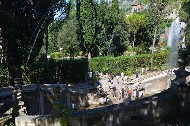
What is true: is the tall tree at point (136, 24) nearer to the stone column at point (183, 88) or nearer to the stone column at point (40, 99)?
the stone column at point (40, 99)

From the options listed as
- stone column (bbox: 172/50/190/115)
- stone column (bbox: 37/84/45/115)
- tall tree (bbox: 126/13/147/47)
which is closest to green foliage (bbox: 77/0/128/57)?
tall tree (bbox: 126/13/147/47)

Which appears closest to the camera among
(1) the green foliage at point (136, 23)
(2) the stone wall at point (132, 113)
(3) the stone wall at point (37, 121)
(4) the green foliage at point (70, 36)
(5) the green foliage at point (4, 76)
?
(2) the stone wall at point (132, 113)

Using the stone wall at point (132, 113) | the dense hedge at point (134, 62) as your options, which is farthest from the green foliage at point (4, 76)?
the dense hedge at point (134, 62)

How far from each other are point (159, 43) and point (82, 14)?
1983cm

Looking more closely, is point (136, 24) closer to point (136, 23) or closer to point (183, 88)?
point (136, 23)

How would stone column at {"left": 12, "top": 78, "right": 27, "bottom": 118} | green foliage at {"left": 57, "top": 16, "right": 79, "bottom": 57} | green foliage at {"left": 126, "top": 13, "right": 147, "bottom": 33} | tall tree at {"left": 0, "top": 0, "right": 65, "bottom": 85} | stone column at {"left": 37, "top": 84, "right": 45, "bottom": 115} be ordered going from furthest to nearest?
green foliage at {"left": 126, "top": 13, "right": 147, "bottom": 33} < green foliage at {"left": 57, "top": 16, "right": 79, "bottom": 57} < tall tree at {"left": 0, "top": 0, "right": 65, "bottom": 85} < stone column at {"left": 37, "top": 84, "right": 45, "bottom": 115} < stone column at {"left": 12, "top": 78, "right": 27, "bottom": 118}

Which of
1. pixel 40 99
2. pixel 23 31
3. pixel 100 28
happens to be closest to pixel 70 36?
pixel 100 28

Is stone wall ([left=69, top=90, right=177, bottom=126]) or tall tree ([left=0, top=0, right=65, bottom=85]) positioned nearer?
stone wall ([left=69, top=90, right=177, bottom=126])

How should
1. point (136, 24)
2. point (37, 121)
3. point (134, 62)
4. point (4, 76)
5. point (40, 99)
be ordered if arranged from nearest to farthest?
point (37, 121) < point (40, 99) < point (4, 76) < point (134, 62) < point (136, 24)

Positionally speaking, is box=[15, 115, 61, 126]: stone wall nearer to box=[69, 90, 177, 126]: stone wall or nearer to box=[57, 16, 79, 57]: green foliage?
box=[69, 90, 177, 126]: stone wall

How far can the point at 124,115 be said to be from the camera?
31.5 ft

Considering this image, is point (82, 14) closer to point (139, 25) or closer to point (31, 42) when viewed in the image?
point (139, 25)

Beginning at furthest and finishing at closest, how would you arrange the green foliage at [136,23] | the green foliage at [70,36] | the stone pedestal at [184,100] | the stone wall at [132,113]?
the green foliage at [136,23]
the green foliage at [70,36]
the stone pedestal at [184,100]
the stone wall at [132,113]

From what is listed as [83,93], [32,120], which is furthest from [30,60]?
[32,120]
